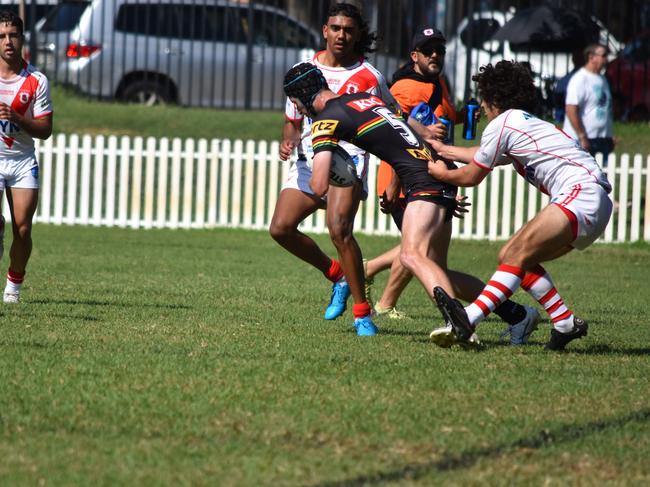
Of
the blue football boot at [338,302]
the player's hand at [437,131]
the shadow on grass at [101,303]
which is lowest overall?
the shadow on grass at [101,303]

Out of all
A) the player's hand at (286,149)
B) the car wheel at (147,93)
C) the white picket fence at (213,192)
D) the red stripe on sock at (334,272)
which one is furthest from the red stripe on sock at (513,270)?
the car wheel at (147,93)

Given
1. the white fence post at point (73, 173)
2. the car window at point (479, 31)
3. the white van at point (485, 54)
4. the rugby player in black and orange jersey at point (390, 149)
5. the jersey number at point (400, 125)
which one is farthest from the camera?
the car window at point (479, 31)

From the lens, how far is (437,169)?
23.5 feet

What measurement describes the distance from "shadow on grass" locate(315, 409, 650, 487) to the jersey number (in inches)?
94.1

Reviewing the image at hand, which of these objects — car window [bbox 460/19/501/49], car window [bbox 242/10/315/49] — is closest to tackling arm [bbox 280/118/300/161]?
car window [bbox 460/19/501/49]

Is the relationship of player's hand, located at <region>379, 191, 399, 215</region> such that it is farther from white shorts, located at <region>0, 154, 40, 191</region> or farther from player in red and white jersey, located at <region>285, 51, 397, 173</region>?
white shorts, located at <region>0, 154, 40, 191</region>

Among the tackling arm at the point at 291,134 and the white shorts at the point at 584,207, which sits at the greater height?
the tackling arm at the point at 291,134

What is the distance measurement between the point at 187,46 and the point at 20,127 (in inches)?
516

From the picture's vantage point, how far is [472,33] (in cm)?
2056

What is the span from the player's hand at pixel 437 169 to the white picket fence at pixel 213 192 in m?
9.10

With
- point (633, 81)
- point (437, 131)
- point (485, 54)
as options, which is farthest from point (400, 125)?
point (633, 81)

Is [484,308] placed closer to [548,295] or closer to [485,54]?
[548,295]

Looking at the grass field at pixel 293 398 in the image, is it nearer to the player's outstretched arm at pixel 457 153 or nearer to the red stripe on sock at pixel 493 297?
the red stripe on sock at pixel 493 297

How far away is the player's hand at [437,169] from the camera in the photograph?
7.14 metres
